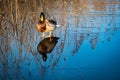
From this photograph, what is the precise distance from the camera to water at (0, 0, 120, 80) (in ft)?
14.9

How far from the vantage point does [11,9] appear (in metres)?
8.25

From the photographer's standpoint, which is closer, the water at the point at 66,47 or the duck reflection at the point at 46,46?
the water at the point at 66,47

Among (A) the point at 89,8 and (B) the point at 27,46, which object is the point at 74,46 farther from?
(A) the point at 89,8

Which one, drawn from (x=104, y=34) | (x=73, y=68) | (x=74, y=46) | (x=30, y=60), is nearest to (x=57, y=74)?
(x=73, y=68)

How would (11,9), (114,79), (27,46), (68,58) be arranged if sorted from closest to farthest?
(114,79) → (68,58) → (27,46) → (11,9)

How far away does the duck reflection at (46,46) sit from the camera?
5.29 m

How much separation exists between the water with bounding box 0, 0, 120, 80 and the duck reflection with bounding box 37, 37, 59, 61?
68mm

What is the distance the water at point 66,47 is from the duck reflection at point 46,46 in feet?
0.22

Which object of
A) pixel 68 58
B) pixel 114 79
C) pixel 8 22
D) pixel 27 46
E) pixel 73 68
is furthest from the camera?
pixel 8 22

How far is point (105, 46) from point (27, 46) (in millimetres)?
1276

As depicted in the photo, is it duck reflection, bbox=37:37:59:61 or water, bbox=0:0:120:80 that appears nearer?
water, bbox=0:0:120:80

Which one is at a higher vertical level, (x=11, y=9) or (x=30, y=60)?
(x=11, y=9)

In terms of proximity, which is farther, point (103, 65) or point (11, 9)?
point (11, 9)

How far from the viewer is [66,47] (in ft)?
17.9
